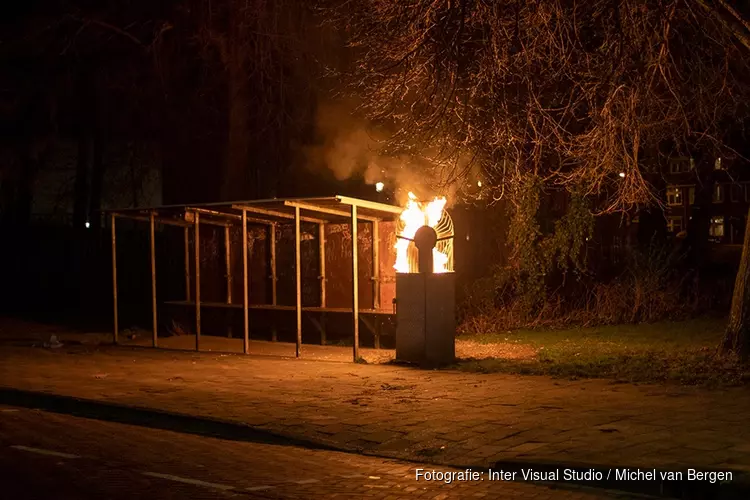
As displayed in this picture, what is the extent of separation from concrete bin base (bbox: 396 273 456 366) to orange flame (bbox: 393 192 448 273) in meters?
0.88

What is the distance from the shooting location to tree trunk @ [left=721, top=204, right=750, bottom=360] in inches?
472

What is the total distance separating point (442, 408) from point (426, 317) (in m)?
3.32

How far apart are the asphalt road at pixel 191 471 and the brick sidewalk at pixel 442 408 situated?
499 mm

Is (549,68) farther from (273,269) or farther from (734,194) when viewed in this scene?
(734,194)

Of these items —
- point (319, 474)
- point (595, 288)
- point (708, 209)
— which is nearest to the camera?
point (319, 474)

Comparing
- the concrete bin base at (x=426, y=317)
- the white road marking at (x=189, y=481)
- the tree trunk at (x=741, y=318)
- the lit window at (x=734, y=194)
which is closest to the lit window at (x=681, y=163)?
the tree trunk at (x=741, y=318)

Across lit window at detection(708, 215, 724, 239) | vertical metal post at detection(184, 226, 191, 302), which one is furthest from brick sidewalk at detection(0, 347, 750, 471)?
lit window at detection(708, 215, 724, 239)

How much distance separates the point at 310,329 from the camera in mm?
18359

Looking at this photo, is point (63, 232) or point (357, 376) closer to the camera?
point (357, 376)

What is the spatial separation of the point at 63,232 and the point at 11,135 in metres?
5.44

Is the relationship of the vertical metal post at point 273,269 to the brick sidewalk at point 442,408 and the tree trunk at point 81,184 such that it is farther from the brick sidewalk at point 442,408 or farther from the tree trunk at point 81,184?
the tree trunk at point 81,184

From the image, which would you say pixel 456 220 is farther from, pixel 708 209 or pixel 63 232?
pixel 63 232

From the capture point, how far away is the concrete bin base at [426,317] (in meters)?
13.4

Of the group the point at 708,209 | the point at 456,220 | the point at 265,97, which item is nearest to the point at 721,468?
the point at 456,220
